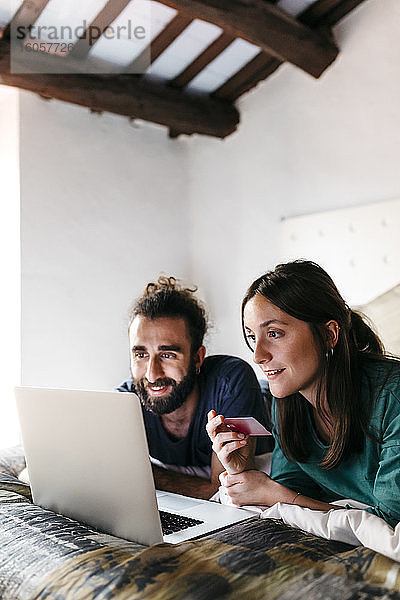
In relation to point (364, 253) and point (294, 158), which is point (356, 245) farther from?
point (294, 158)

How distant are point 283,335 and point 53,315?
2213 mm

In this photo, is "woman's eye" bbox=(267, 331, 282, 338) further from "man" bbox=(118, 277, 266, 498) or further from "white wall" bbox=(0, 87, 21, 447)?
"white wall" bbox=(0, 87, 21, 447)

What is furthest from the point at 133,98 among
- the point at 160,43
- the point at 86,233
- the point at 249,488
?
the point at 249,488

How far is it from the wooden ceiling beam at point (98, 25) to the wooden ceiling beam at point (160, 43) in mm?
291

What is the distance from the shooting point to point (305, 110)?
139 inches

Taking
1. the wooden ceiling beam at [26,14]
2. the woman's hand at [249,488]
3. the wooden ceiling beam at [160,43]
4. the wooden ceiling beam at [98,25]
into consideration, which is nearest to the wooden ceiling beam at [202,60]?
the wooden ceiling beam at [160,43]

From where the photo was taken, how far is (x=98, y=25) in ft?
10.3

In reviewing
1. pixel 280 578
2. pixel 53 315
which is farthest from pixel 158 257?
pixel 280 578

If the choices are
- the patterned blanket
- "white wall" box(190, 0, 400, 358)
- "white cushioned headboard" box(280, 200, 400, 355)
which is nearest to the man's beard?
the patterned blanket

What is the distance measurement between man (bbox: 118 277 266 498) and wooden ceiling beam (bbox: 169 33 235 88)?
1857 mm

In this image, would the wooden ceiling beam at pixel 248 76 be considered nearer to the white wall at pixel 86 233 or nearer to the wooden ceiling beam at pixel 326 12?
the wooden ceiling beam at pixel 326 12

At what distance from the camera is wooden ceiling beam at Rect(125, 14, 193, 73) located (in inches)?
126

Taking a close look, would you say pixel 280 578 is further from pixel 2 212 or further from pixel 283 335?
pixel 2 212

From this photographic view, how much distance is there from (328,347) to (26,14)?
2.34 m
